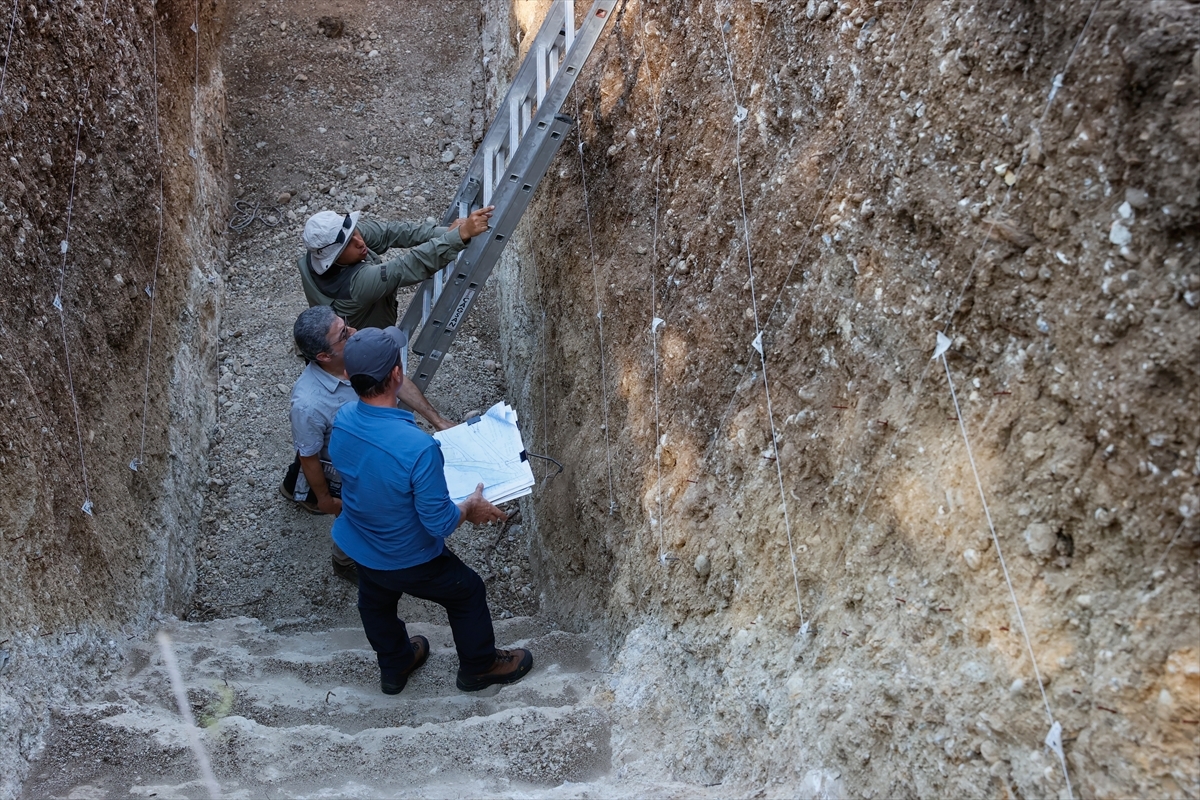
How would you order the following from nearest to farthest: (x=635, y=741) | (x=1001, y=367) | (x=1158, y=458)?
(x=1158, y=458), (x=1001, y=367), (x=635, y=741)

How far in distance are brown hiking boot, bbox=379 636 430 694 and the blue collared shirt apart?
2.38ft

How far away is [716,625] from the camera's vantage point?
317 cm

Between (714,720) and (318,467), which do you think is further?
(318,467)

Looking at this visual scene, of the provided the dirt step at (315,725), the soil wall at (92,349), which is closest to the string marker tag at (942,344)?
the dirt step at (315,725)

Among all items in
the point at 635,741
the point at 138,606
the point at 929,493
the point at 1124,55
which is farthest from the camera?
the point at 138,606

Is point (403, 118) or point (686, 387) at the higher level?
point (403, 118)

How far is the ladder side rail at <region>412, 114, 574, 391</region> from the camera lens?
4441 millimetres

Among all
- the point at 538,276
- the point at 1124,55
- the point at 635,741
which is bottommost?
the point at 635,741

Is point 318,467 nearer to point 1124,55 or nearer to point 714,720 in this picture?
point 714,720

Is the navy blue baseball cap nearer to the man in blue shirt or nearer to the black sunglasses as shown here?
the man in blue shirt

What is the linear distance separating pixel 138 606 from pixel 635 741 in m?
2.50

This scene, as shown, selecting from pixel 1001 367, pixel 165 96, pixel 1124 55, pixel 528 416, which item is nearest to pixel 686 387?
pixel 1001 367

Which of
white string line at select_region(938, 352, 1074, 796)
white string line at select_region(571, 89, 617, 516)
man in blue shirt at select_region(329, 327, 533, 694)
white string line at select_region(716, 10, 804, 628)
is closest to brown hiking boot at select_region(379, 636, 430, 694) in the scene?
man in blue shirt at select_region(329, 327, 533, 694)

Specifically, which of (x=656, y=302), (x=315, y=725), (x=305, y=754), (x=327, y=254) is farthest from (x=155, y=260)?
(x=305, y=754)
